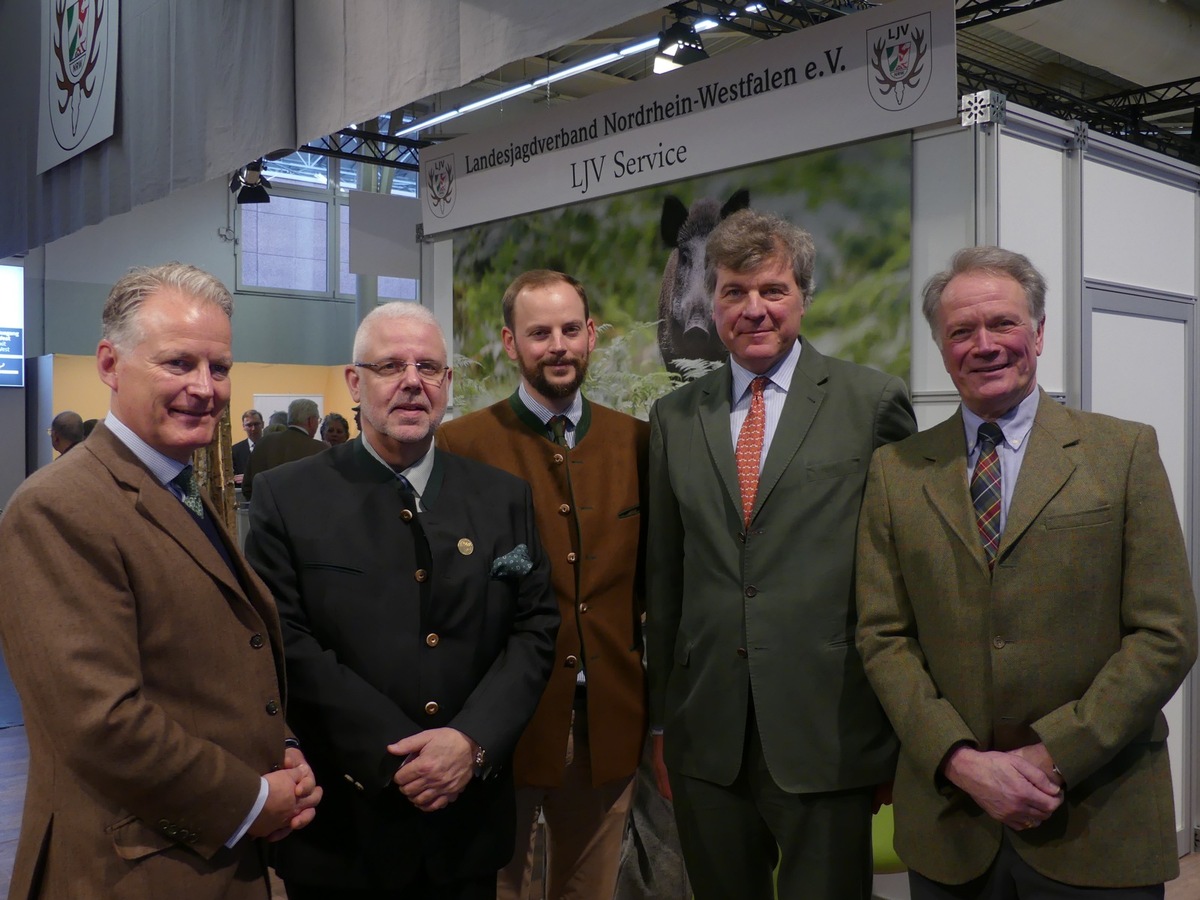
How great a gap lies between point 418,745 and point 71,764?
0.57m

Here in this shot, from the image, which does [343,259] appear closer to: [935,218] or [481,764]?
[935,218]

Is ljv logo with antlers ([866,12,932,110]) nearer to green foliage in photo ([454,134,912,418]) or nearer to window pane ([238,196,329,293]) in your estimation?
green foliage in photo ([454,134,912,418])

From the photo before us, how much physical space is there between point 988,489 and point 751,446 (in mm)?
482

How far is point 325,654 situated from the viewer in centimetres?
190

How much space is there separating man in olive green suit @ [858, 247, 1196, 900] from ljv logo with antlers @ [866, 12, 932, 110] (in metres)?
1.62

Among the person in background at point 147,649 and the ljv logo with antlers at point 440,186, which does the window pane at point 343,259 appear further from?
the person in background at point 147,649

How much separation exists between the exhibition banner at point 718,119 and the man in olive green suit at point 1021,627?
65.2 inches

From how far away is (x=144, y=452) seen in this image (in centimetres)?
164

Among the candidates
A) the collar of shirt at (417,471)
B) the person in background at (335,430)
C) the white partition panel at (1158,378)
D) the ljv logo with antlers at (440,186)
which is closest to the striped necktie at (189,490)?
the collar of shirt at (417,471)

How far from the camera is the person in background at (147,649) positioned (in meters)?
1.46

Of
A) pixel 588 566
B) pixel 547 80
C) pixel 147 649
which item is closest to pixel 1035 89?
pixel 547 80

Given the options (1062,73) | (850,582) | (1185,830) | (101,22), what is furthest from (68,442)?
(1062,73)

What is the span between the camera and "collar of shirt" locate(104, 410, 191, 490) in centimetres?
163

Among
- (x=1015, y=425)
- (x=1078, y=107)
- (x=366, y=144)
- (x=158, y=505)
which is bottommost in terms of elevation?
(x=158, y=505)
